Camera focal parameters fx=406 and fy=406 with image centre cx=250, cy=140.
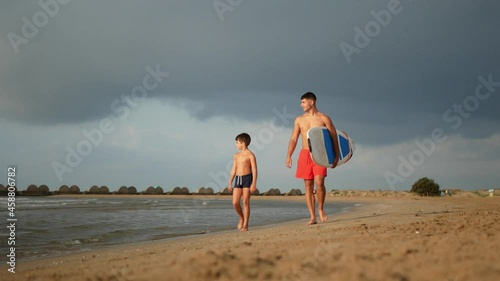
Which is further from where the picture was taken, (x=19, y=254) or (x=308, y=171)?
(x=308, y=171)

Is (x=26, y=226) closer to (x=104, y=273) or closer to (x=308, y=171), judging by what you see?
(x=308, y=171)

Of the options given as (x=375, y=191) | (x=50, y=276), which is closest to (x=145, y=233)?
(x=50, y=276)

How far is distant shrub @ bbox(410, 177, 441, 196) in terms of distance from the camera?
31812 mm

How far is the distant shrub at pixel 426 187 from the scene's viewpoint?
3181cm

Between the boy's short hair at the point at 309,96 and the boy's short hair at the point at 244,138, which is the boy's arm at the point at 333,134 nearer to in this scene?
the boy's short hair at the point at 309,96

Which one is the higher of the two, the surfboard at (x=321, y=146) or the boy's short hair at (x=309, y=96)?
the boy's short hair at (x=309, y=96)

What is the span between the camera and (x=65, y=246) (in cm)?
639

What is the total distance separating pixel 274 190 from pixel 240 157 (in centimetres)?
4650

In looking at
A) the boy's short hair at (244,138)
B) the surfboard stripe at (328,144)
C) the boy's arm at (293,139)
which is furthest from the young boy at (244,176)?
the surfboard stripe at (328,144)

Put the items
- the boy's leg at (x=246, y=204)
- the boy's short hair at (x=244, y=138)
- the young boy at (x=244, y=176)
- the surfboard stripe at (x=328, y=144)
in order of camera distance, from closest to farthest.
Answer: the surfboard stripe at (x=328, y=144) → the boy's leg at (x=246, y=204) → the young boy at (x=244, y=176) → the boy's short hair at (x=244, y=138)

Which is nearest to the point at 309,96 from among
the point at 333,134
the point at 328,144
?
the point at 333,134

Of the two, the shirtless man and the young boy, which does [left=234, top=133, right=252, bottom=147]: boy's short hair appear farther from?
the shirtless man

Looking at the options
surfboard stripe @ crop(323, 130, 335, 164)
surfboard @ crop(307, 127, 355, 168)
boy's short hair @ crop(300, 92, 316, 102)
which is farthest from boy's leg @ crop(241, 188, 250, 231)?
boy's short hair @ crop(300, 92, 316, 102)

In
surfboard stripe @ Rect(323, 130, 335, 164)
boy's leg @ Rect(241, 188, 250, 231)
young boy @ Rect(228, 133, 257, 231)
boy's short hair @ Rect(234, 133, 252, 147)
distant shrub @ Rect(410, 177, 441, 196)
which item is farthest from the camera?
distant shrub @ Rect(410, 177, 441, 196)
